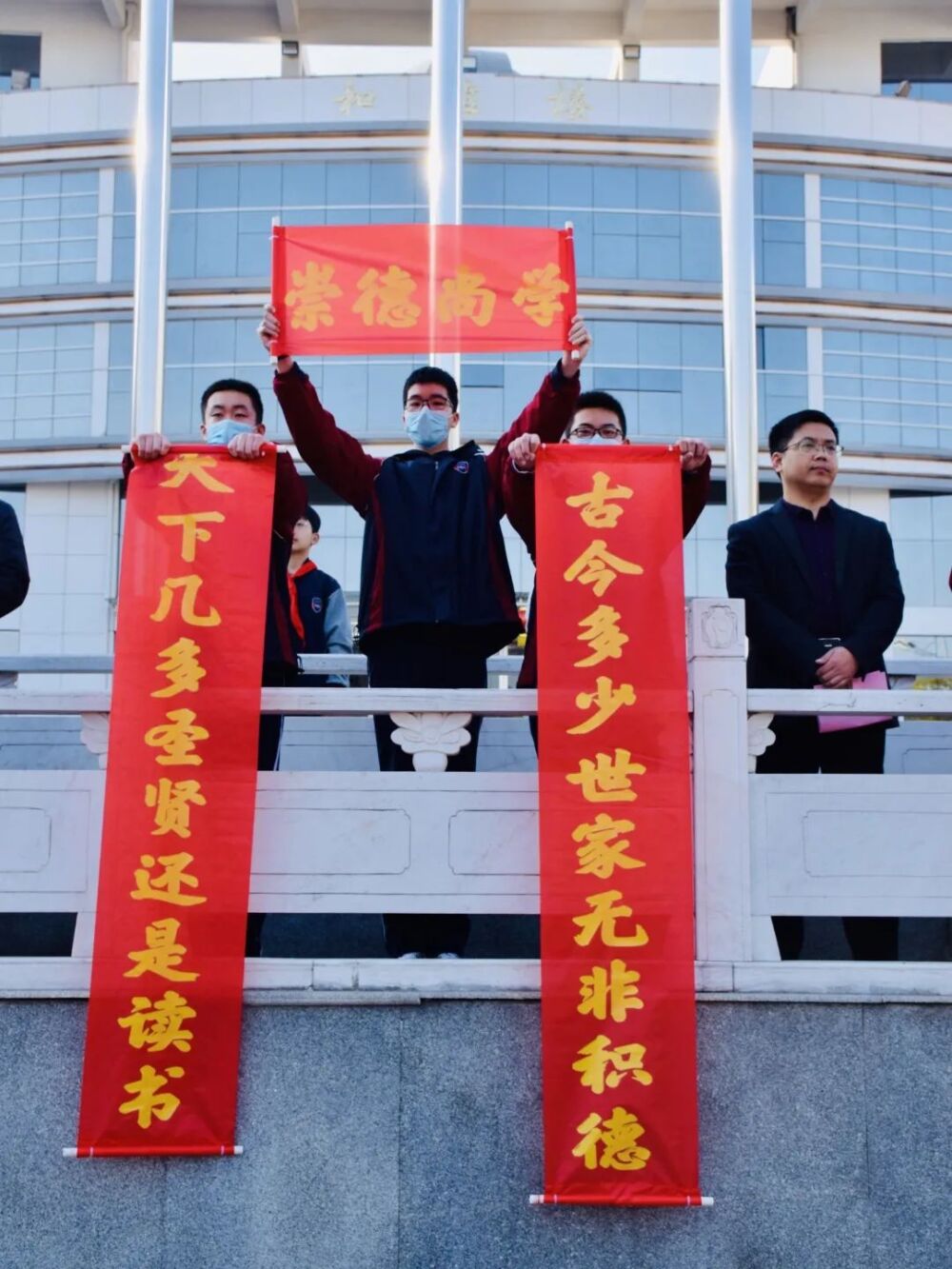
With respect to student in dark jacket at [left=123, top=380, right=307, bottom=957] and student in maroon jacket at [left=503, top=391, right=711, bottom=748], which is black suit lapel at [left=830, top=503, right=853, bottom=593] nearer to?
student in maroon jacket at [left=503, top=391, right=711, bottom=748]

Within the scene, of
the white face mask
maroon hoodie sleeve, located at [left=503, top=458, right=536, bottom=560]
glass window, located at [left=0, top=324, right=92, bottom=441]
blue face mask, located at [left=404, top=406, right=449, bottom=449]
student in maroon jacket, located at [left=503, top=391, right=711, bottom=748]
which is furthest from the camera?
glass window, located at [left=0, top=324, right=92, bottom=441]

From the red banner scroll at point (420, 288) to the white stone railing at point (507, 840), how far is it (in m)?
1.14

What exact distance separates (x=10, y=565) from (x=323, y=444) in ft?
3.86

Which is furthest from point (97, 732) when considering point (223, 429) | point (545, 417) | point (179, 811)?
point (545, 417)

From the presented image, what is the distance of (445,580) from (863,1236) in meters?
2.28

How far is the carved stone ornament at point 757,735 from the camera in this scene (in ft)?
14.1

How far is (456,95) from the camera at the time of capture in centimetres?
1023

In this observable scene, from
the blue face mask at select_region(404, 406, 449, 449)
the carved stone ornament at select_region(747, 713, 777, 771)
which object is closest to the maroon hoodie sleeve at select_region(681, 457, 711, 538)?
the carved stone ornament at select_region(747, 713, 777, 771)

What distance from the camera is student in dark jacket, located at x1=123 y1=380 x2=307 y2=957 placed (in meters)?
4.41

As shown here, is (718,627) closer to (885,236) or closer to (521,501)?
(521,501)

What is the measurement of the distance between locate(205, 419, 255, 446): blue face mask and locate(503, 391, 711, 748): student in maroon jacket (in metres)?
0.92

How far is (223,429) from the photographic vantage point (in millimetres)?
4789

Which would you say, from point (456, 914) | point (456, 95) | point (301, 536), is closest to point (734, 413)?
point (456, 95)

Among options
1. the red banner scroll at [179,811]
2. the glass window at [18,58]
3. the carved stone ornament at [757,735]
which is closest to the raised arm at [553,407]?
the red banner scroll at [179,811]
